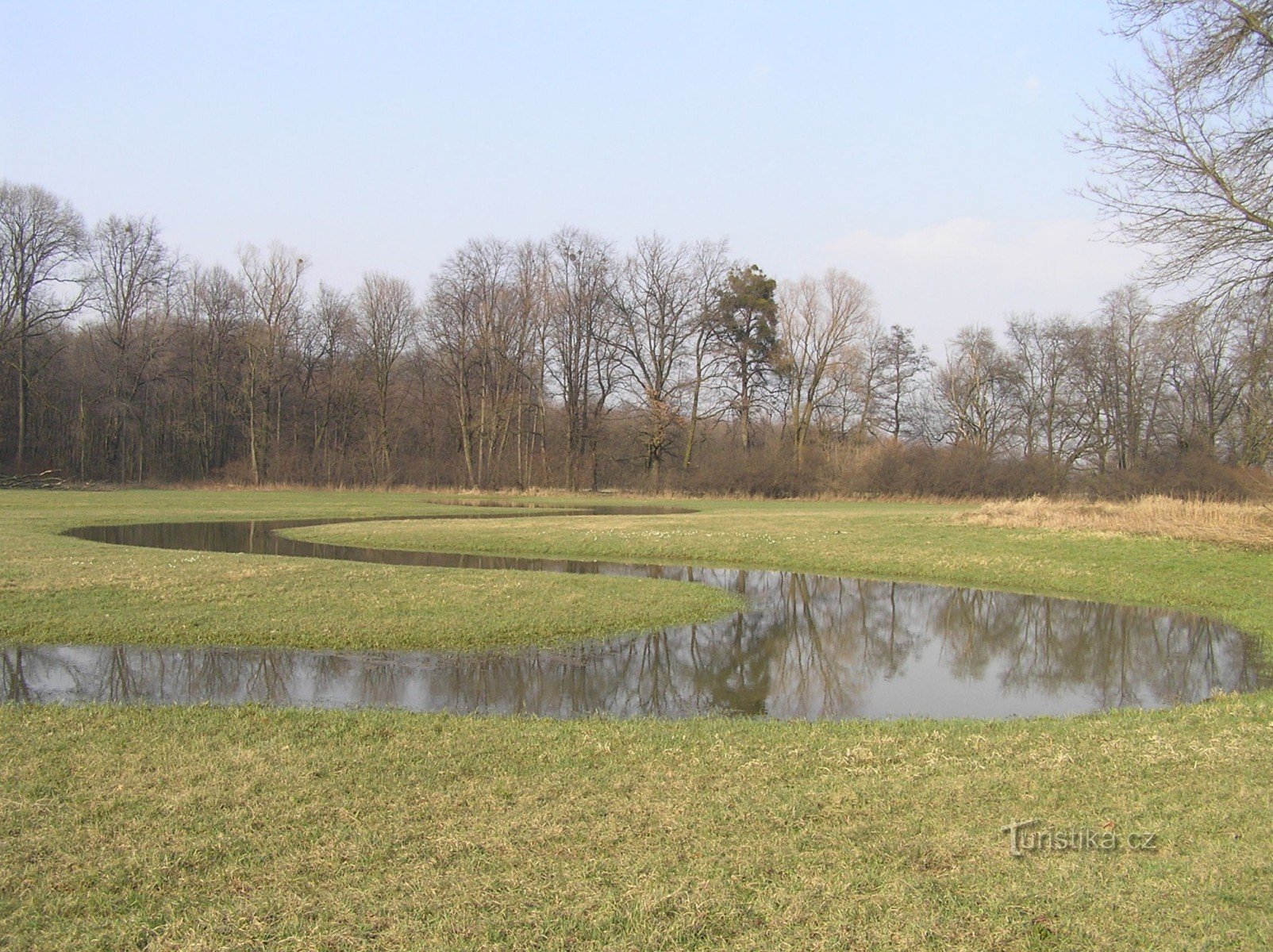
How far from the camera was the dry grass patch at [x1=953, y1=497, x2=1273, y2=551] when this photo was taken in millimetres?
21641

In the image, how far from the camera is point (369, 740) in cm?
718

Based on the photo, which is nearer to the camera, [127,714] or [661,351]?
[127,714]

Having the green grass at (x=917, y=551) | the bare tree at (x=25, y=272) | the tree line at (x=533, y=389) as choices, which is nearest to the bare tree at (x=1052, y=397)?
the tree line at (x=533, y=389)

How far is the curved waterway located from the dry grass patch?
266 inches

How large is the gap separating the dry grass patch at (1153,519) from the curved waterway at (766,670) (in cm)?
675

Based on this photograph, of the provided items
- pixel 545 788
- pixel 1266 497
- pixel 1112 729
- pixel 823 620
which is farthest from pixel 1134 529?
pixel 545 788

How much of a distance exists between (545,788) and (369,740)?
1.97 meters

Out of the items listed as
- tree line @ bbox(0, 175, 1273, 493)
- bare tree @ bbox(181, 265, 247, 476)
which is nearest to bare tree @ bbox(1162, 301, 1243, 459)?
tree line @ bbox(0, 175, 1273, 493)

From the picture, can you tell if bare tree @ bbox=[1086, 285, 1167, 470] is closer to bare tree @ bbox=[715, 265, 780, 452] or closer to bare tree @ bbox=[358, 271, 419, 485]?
bare tree @ bbox=[715, 265, 780, 452]

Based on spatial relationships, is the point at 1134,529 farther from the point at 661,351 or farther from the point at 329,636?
the point at 661,351

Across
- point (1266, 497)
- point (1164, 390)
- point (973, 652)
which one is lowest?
point (973, 652)

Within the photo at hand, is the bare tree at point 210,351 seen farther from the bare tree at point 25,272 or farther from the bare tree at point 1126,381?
the bare tree at point 1126,381

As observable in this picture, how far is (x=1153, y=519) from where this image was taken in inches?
985

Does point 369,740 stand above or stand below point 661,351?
below
